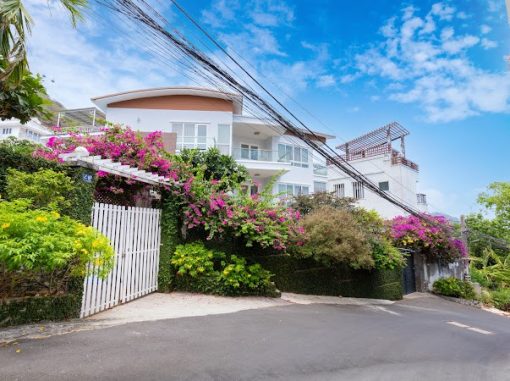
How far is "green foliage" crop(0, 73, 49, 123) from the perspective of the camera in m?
5.92

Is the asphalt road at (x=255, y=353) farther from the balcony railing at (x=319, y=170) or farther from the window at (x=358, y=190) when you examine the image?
the window at (x=358, y=190)

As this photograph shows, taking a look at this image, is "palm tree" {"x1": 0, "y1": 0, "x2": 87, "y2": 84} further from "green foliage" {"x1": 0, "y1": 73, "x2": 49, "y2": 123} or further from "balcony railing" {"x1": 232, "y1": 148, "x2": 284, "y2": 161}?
"balcony railing" {"x1": 232, "y1": 148, "x2": 284, "y2": 161}

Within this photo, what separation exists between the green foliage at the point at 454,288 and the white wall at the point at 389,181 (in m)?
8.94

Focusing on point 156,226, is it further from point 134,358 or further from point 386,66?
point 386,66

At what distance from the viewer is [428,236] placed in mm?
18453

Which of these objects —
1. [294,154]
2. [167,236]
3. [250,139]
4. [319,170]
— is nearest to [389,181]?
[319,170]

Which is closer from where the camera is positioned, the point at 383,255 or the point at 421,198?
the point at 383,255

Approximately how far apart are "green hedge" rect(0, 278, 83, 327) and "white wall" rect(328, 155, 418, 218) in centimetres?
2627

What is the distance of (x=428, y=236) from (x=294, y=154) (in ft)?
36.5

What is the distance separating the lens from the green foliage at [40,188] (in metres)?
5.11

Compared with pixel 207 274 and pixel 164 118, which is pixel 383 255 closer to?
pixel 207 274

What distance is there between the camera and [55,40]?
667cm

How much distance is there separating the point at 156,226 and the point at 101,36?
4650 mm

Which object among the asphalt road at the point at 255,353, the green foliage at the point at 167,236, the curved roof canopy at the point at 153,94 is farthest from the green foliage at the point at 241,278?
the curved roof canopy at the point at 153,94
